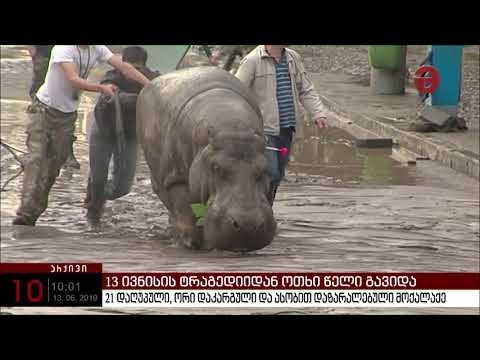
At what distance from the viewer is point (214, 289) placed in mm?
6504

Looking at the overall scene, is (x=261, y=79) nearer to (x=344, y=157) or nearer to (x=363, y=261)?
(x=363, y=261)

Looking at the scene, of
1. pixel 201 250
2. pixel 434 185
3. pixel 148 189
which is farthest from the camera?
pixel 434 185

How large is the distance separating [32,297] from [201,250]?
5.06 feet

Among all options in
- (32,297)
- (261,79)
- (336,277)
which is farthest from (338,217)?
(32,297)

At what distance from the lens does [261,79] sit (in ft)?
27.6

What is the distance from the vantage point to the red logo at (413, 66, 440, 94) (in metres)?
12.5

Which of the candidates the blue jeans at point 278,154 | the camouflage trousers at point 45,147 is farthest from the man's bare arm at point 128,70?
the blue jeans at point 278,154

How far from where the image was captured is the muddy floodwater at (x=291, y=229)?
7074mm

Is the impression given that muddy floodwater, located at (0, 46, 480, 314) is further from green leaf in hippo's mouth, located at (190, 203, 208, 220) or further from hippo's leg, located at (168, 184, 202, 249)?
green leaf in hippo's mouth, located at (190, 203, 208, 220)

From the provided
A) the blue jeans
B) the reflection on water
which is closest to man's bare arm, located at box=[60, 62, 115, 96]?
the blue jeans

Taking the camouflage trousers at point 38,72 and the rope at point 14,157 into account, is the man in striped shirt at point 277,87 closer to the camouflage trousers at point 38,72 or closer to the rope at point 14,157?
the camouflage trousers at point 38,72

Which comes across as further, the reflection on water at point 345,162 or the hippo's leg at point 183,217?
the reflection on water at point 345,162

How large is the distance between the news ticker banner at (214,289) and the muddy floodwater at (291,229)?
0.26 feet
